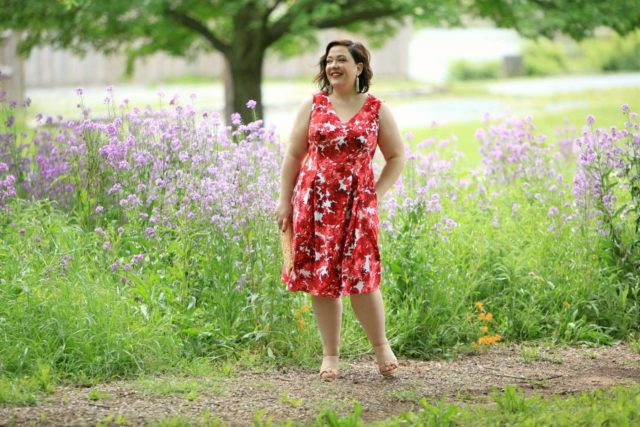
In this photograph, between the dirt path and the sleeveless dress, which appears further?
the sleeveless dress

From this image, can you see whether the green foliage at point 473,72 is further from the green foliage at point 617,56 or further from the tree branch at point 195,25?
the tree branch at point 195,25

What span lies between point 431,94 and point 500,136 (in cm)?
1532

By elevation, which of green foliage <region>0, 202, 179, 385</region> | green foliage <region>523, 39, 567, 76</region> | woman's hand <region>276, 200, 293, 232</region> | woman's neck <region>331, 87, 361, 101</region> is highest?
green foliage <region>523, 39, 567, 76</region>

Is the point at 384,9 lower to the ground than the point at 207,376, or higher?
higher

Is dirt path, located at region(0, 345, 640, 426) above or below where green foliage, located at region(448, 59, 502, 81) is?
below

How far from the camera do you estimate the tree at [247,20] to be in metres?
9.19

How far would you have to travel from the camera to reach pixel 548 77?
88.2ft

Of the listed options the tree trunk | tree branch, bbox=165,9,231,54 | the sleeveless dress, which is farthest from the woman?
the tree trunk

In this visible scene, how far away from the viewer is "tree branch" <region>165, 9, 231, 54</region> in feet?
34.1

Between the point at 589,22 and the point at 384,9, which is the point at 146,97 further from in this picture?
the point at 589,22

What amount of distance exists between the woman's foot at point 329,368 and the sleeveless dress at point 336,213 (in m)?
0.38

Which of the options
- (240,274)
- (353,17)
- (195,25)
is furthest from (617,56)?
(240,274)

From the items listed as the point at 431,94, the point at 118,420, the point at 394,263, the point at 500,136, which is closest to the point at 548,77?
the point at 431,94

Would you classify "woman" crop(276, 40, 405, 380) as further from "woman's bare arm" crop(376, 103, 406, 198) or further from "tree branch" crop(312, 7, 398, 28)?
"tree branch" crop(312, 7, 398, 28)
